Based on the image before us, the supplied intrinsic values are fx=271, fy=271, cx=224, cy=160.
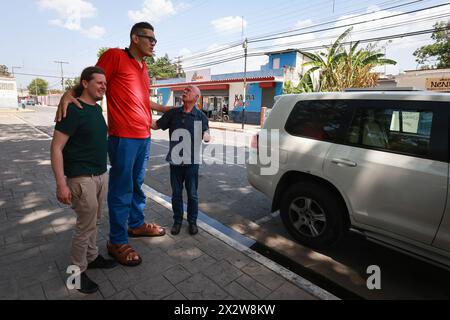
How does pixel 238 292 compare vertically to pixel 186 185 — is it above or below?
below

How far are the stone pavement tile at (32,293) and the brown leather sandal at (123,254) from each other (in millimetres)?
653

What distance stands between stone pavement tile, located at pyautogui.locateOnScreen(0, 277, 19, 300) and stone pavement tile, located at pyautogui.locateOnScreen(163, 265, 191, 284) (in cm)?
123

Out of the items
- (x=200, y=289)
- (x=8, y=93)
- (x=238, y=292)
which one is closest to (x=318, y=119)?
(x=238, y=292)

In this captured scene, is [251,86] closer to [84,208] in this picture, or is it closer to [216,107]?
[216,107]

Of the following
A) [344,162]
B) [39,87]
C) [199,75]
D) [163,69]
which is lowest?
[344,162]

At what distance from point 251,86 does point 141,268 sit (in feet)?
73.1

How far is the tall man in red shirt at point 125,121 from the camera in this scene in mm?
2584

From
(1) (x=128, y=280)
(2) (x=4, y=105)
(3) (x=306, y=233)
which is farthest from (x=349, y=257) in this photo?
(2) (x=4, y=105)

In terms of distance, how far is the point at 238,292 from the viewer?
2.42m

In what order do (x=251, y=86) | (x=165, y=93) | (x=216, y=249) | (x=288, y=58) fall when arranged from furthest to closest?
(x=165, y=93) < (x=288, y=58) < (x=251, y=86) < (x=216, y=249)

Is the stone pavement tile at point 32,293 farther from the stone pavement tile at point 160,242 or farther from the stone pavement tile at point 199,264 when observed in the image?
the stone pavement tile at point 199,264

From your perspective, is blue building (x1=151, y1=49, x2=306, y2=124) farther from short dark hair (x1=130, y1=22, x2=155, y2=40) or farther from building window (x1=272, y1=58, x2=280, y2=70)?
short dark hair (x1=130, y1=22, x2=155, y2=40)

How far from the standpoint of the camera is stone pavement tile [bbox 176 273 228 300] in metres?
2.35
